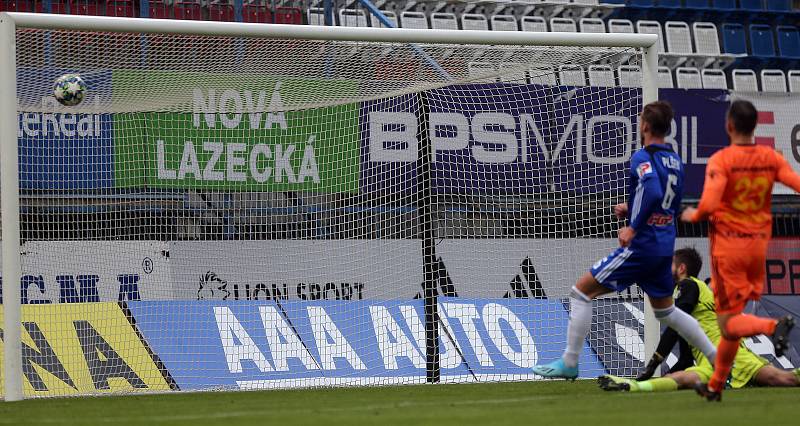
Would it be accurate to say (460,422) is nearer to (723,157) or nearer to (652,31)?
(723,157)

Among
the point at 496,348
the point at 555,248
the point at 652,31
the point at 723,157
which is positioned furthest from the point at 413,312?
the point at 652,31

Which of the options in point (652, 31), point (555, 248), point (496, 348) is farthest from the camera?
point (652, 31)

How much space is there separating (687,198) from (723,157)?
698cm

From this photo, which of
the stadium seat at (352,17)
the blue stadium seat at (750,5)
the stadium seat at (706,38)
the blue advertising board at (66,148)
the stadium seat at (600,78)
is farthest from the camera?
the blue stadium seat at (750,5)

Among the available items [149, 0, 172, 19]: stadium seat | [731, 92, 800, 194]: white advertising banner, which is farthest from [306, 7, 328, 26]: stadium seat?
[731, 92, 800, 194]: white advertising banner

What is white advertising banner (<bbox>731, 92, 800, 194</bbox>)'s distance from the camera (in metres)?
14.1

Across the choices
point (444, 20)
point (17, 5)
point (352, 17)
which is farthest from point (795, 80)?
point (17, 5)

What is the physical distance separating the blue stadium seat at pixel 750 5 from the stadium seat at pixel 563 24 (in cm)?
408

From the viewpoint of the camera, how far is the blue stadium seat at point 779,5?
22188 mm

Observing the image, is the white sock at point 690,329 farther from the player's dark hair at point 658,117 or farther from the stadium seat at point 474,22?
the stadium seat at point 474,22

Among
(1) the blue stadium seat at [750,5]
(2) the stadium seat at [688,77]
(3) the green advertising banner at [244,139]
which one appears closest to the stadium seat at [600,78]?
(3) the green advertising banner at [244,139]

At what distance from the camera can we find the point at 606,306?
12227mm

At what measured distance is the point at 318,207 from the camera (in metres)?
11.5

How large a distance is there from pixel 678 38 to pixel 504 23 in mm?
3569
